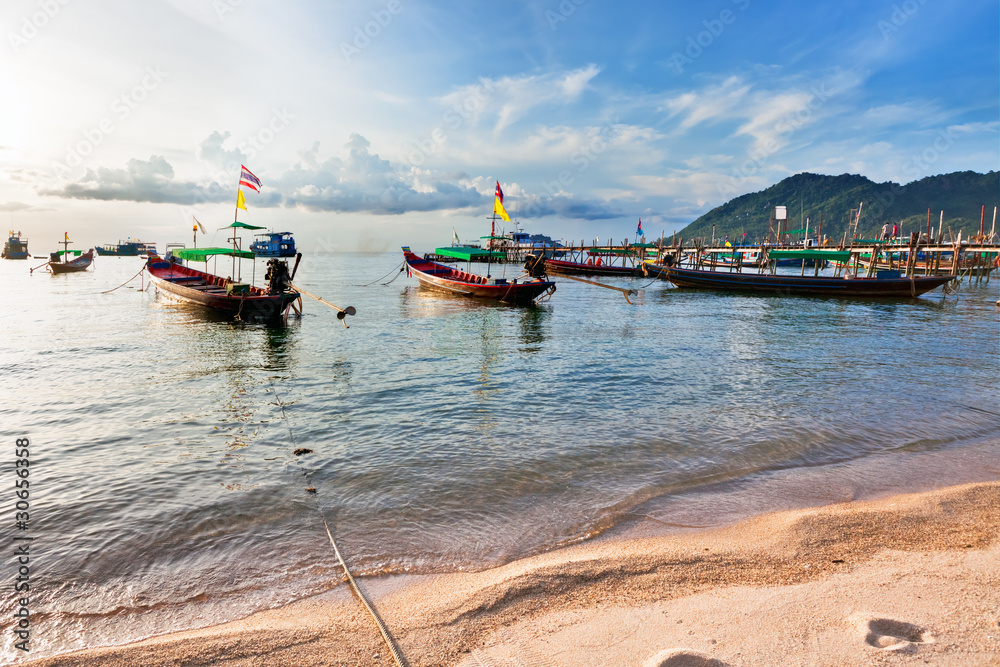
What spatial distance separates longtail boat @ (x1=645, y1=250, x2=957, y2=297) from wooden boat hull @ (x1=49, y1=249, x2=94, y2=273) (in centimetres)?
7078

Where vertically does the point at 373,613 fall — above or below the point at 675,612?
below

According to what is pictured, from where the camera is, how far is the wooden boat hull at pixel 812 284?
37812 millimetres

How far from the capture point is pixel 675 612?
3.90 m

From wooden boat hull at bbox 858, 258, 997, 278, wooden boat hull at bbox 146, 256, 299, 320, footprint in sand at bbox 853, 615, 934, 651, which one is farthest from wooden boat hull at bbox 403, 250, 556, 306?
wooden boat hull at bbox 858, 258, 997, 278

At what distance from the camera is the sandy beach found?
3.39m

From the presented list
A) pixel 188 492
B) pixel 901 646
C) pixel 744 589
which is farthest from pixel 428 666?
pixel 188 492

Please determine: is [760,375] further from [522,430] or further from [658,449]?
[522,430]

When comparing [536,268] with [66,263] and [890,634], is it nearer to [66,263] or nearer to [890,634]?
[890,634]

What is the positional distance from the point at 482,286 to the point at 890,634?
29325mm

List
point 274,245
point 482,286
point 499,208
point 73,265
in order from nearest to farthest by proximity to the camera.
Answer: point 499,208, point 482,286, point 73,265, point 274,245

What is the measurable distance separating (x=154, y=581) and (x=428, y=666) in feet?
10.8

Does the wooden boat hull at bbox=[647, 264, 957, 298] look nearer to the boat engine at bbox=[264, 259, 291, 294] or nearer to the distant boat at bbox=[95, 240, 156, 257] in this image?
the boat engine at bbox=[264, 259, 291, 294]


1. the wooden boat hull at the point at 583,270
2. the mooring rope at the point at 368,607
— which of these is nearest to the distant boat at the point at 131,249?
the wooden boat hull at the point at 583,270

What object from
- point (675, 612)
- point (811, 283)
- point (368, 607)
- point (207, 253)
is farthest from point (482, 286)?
point (675, 612)
